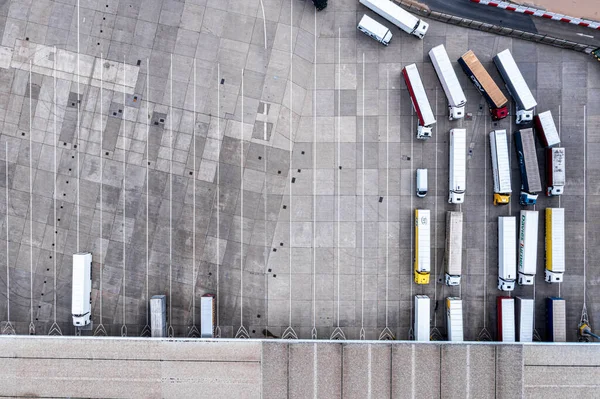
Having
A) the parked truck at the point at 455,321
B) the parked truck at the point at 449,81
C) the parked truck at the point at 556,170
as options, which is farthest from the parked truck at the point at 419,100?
the parked truck at the point at 455,321

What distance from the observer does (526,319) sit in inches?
811

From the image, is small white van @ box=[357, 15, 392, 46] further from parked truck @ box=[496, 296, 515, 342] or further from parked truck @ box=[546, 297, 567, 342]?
parked truck @ box=[546, 297, 567, 342]

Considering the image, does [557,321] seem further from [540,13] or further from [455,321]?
[540,13]

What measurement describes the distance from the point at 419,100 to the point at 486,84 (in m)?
4.46

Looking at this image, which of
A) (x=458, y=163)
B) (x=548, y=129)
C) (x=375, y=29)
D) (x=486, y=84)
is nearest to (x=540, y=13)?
(x=486, y=84)

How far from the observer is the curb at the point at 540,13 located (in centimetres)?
2131

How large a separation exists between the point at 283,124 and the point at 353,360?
53.6 feet

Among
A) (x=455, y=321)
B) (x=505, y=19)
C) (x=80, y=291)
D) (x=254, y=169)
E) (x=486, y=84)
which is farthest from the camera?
(x=254, y=169)

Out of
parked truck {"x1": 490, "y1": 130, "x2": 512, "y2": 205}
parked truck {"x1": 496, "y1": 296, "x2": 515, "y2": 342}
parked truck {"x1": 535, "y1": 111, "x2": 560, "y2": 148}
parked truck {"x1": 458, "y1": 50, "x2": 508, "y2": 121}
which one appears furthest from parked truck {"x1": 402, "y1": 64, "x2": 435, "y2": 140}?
parked truck {"x1": 496, "y1": 296, "x2": 515, "y2": 342}

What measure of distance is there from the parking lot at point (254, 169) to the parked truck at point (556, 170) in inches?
43.8

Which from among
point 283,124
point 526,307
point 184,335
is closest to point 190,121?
point 283,124

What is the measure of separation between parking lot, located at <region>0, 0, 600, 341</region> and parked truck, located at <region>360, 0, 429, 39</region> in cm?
85

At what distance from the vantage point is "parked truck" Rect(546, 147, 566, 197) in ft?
66.5

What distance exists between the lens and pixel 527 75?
21.4 m
